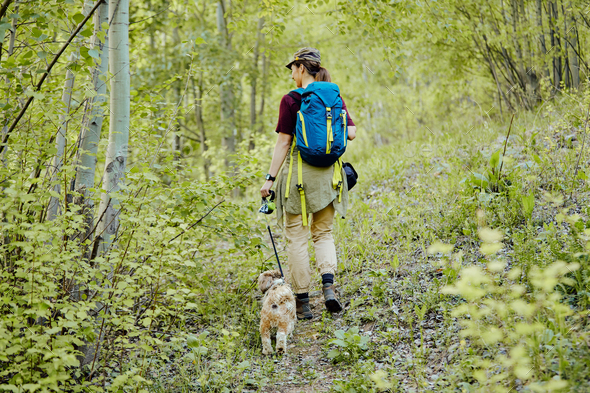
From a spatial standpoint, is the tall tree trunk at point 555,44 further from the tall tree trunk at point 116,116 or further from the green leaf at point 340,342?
the tall tree trunk at point 116,116

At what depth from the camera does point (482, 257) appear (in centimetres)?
358

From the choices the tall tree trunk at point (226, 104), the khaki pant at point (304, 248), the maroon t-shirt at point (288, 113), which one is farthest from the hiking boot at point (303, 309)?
the tall tree trunk at point (226, 104)

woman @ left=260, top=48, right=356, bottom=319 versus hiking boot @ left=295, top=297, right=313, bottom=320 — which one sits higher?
woman @ left=260, top=48, right=356, bottom=319

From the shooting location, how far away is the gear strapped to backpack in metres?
3.43

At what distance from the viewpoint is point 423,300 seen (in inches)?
129

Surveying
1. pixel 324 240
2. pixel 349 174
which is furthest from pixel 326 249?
pixel 349 174

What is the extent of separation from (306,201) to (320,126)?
67 cm

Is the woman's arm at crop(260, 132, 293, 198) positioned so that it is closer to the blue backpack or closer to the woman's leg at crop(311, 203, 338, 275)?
the blue backpack

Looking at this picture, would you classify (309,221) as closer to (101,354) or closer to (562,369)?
(101,354)

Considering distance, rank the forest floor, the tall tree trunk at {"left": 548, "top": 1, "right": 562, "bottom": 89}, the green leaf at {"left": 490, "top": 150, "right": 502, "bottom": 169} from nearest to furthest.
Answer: the forest floor, the green leaf at {"left": 490, "top": 150, "right": 502, "bottom": 169}, the tall tree trunk at {"left": 548, "top": 1, "right": 562, "bottom": 89}

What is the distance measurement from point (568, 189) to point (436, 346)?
232 cm

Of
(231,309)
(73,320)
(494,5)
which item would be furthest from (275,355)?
(494,5)

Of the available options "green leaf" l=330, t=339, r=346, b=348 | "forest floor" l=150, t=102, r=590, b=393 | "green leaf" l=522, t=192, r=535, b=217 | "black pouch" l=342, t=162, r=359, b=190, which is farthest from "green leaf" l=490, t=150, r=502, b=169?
"green leaf" l=330, t=339, r=346, b=348

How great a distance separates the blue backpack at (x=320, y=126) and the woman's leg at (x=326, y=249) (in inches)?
20.6
